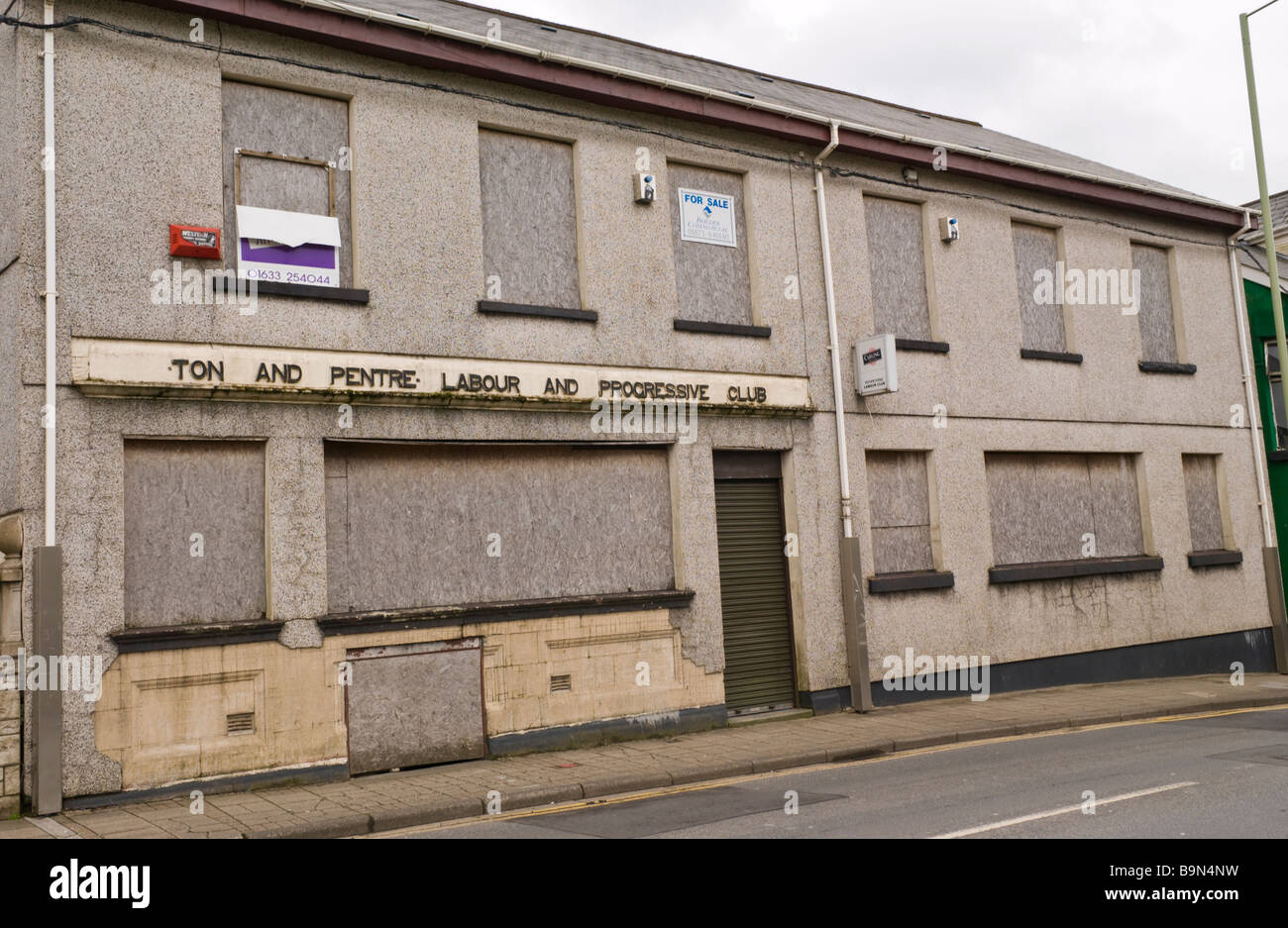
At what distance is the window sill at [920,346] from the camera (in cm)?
1528

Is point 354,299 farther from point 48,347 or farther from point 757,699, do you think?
point 757,699

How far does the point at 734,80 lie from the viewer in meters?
16.9

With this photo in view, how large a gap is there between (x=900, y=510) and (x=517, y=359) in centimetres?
593

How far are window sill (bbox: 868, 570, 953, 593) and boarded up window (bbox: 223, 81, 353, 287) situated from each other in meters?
7.46

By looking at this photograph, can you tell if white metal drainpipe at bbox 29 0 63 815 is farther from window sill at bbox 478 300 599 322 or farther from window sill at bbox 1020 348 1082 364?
window sill at bbox 1020 348 1082 364

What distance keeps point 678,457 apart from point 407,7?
6.27 m

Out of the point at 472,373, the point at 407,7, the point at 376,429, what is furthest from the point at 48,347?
the point at 407,7

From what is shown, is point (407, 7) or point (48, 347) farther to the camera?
point (407, 7)

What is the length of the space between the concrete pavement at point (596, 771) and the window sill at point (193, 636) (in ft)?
4.03

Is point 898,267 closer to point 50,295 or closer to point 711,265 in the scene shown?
point 711,265

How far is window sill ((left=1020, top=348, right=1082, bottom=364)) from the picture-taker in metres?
16.6

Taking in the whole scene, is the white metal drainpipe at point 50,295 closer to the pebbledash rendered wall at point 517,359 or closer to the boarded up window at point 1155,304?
the pebbledash rendered wall at point 517,359

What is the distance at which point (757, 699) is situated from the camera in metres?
13.6
